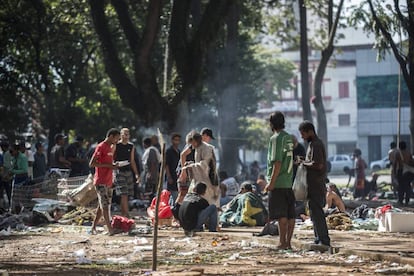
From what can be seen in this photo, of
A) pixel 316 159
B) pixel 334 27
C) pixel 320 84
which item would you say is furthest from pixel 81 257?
pixel 320 84

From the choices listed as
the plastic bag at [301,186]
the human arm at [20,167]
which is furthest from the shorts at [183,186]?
the human arm at [20,167]

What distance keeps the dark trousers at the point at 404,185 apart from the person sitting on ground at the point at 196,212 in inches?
384

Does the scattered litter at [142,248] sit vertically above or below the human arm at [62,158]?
below

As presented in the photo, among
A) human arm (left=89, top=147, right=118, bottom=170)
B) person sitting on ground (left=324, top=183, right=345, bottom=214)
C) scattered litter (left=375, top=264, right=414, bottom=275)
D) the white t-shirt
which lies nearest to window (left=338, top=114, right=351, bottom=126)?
the white t-shirt

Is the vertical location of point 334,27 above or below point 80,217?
above

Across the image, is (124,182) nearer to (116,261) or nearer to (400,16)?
(116,261)

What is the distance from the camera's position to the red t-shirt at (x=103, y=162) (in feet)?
52.5

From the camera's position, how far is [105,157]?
16.1m

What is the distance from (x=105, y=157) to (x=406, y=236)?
499 centimetres

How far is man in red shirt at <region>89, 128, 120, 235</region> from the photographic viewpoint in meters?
15.9

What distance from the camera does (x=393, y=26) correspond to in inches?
1190

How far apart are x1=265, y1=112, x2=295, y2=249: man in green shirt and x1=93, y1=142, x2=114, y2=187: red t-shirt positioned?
4.14 m

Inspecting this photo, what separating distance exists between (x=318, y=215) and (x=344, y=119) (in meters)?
76.4

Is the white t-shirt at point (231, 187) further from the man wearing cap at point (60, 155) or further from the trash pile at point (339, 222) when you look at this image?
the trash pile at point (339, 222)
